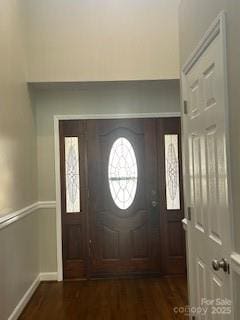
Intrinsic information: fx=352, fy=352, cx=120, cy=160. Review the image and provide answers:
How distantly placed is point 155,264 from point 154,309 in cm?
110

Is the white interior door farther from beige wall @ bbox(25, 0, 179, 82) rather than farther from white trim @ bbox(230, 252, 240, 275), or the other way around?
beige wall @ bbox(25, 0, 179, 82)

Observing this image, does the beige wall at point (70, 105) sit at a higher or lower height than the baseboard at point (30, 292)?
higher

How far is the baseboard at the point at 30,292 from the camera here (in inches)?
129

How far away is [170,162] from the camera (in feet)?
15.1

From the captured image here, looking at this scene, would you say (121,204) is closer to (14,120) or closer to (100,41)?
(14,120)

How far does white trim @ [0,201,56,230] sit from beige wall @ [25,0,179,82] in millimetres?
1469

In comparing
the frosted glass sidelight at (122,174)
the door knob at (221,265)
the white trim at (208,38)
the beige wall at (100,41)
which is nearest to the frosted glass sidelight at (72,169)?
the frosted glass sidelight at (122,174)

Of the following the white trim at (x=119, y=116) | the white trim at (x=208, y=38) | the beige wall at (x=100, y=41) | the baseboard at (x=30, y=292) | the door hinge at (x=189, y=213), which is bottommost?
the baseboard at (x=30, y=292)

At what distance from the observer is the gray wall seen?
449 centimetres

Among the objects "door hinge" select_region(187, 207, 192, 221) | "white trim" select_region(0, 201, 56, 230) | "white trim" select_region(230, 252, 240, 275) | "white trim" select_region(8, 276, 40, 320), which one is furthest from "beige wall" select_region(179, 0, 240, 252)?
"white trim" select_region(8, 276, 40, 320)

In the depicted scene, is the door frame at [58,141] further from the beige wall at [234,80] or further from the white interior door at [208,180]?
the beige wall at [234,80]

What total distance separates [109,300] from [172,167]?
1825 millimetres

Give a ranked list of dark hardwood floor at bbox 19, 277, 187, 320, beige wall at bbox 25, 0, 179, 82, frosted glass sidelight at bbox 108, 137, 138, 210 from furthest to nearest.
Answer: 1. frosted glass sidelight at bbox 108, 137, 138, 210
2. beige wall at bbox 25, 0, 179, 82
3. dark hardwood floor at bbox 19, 277, 187, 320

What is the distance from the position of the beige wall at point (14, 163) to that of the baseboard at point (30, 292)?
0.07 metres
